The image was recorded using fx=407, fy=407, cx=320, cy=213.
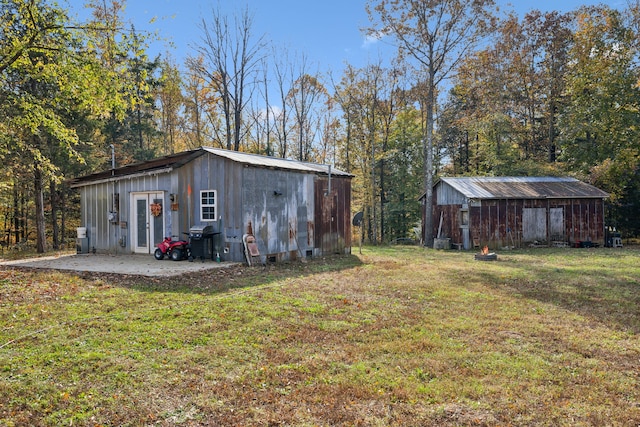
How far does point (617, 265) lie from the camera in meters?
11.8

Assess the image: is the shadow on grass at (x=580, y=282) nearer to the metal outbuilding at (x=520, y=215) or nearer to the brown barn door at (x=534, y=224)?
the metal outbuilding at (x=520, y=215)

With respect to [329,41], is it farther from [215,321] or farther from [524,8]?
[215,321]

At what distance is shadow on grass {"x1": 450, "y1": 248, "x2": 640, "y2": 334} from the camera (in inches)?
259

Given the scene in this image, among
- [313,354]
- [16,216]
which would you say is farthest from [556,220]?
[16,216]

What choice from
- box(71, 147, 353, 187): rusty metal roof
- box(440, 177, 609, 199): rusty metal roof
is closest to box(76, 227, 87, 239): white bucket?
box(71, 147, 353, 187): rusty metal roof

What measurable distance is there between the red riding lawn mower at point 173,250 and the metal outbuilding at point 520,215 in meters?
12.4

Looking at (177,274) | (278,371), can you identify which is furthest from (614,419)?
(177,274)

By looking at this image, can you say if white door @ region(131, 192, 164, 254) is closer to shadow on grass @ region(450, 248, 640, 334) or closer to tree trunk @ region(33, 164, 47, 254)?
tree trunk @ region(33, 164, 47, 254)

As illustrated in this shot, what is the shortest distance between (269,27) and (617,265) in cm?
2102

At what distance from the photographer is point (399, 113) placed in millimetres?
Result: 28203

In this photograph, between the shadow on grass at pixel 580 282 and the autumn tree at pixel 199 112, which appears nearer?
the shadow on grass at pixel 580 282

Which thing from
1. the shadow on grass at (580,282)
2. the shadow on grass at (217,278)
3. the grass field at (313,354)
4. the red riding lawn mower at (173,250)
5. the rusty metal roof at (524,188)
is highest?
the rusty metal roof at (524,188)

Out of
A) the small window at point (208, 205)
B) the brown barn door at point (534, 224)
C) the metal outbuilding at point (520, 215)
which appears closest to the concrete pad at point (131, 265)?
the small window at point (208, 205)

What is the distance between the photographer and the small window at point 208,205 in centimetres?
1134
